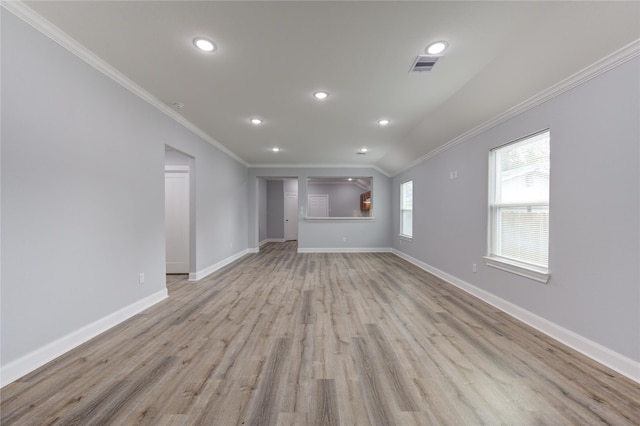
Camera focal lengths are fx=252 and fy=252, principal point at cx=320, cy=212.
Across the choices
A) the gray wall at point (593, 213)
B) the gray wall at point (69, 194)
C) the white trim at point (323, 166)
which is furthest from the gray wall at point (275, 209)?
the gray wall at point (593, 213)

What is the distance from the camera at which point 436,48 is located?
6.75ft

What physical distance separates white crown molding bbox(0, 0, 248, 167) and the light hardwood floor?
2.43 m

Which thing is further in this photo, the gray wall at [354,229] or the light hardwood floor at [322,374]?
the gray wall at [354,229]

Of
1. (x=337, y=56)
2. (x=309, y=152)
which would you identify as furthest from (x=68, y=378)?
(x=309, y=152)

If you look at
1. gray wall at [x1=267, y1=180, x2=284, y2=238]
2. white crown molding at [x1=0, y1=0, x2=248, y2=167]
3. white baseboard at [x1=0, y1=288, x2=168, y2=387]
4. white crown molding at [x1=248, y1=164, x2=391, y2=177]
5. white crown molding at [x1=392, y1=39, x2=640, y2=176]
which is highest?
white crown molding at [x1=0, y1=0, x2=248, y2=167]

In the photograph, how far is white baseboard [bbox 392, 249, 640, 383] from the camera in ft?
5.56

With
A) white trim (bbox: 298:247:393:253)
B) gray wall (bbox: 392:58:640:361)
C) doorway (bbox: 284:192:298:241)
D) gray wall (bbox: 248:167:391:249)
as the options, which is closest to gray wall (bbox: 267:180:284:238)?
doorway (bbox: 284:192:298:241)

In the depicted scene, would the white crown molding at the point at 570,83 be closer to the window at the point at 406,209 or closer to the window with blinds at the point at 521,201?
the window with blinds at the point at 521,201

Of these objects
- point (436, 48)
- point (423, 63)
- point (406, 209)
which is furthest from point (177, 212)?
point (406, 209)

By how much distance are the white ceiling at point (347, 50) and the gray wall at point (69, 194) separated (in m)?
0.34

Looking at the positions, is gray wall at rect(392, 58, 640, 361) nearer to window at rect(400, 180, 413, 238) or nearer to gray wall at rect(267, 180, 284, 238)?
window at rect(400, 180, 413, 238)

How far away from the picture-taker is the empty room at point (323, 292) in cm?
157

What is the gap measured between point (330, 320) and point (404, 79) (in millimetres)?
2586

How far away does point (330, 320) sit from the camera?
2.62 meters
